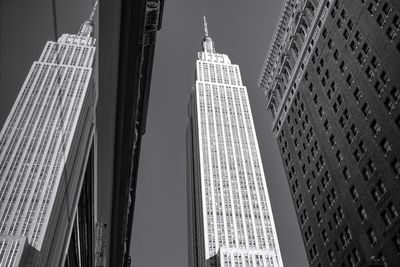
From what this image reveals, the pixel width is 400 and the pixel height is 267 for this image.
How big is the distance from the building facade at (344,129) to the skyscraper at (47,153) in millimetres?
39450

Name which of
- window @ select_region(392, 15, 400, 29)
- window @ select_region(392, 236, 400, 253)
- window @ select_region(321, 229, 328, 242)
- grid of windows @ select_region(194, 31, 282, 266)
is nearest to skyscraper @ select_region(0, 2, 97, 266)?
window @ select_region(392, 236, 400, 253)

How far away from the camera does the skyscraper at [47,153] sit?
561cm

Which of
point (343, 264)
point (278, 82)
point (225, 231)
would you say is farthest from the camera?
point (225, 231)

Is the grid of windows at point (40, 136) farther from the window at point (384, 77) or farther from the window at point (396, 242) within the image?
the window at point (384, 77)

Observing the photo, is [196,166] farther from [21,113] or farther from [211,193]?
[21,113]

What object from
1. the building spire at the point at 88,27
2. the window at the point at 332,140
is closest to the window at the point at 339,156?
the window at the point at 332,140

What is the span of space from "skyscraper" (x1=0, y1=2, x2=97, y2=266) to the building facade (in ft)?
129

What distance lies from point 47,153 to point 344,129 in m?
54.0

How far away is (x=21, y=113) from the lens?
5.72 meters

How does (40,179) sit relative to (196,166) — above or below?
below

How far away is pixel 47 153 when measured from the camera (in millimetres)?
7992

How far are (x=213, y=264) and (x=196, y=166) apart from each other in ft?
190

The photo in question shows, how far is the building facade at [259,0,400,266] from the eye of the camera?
46.2 m

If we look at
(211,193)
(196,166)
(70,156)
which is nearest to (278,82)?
(70,156)
